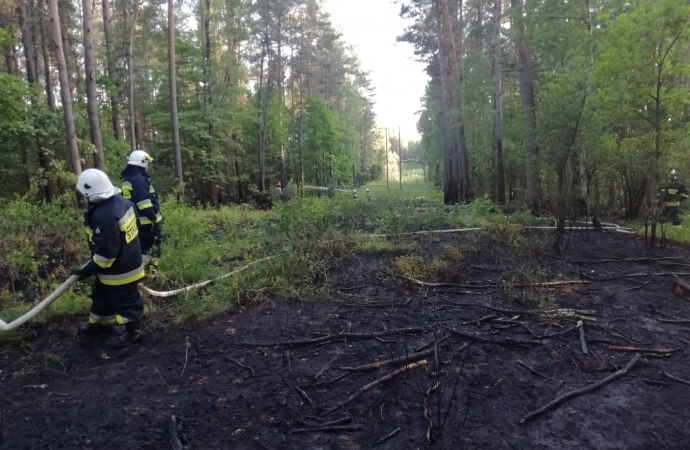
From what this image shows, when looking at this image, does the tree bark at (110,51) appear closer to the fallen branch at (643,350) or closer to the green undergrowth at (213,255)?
the green undergrowth at (213,255)

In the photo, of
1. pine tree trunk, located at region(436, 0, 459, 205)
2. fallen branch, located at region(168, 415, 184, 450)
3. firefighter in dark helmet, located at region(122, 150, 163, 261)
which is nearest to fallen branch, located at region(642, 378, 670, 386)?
fallen branch, located at region(168, 415, 184, 450)

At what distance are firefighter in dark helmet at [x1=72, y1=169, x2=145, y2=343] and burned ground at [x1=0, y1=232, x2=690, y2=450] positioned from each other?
12.1 inches

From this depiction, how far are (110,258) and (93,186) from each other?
775 mm

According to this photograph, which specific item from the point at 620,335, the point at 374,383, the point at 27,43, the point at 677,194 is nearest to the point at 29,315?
the point at 374,383

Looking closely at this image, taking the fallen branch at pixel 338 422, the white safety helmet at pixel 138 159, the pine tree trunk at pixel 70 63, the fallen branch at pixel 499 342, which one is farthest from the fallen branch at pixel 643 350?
the pine tree trunk at pixel 70 63

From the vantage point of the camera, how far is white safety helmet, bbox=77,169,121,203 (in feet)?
13.8

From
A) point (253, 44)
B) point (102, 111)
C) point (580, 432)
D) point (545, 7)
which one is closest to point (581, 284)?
point (580, 432)

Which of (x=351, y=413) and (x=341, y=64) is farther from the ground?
(x=341, y=64)

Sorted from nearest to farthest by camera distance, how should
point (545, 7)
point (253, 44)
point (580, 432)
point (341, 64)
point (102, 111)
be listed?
point (580, 432), point (545, 7), point (102, 111), point (253, 44), point (341, 64)

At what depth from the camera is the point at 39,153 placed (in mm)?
15484

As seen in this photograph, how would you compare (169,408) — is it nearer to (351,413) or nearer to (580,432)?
(351,413)

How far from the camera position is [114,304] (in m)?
4.30

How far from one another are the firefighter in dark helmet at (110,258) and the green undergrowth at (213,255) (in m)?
0.62

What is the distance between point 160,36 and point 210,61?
8.41ft
